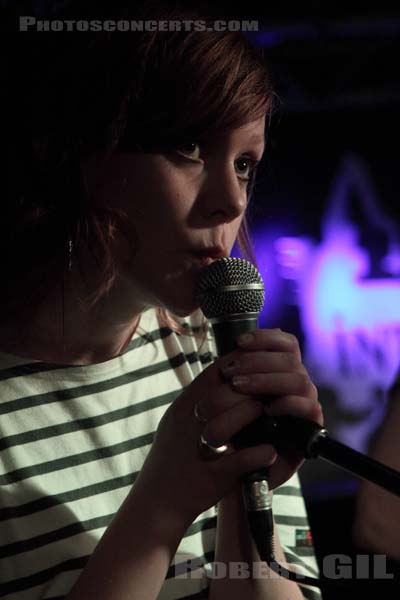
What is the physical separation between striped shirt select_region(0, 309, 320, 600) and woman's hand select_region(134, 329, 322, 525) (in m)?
0.18

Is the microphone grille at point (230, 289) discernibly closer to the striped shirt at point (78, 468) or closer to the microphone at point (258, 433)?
the microphone at point (258, 433)

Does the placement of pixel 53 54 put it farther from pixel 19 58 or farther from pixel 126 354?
pixel 126 354

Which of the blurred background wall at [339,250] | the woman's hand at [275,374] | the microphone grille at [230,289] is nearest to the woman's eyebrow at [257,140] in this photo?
the microphone grille at [230,289]

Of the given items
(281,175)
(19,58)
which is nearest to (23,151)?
(19,58)

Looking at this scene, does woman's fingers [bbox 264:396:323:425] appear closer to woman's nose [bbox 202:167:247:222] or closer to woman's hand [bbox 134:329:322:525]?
woman's hand [bbox 134:329:322:525]

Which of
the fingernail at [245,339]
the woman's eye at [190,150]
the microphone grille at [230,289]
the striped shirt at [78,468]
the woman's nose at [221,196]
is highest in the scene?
the woman's eye at [190,150]

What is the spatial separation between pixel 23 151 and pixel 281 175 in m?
3.12

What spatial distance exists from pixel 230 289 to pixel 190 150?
0.22 metres

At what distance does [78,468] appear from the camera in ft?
3.67

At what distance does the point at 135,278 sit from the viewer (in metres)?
1.05

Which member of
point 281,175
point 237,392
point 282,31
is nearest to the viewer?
point 237,392

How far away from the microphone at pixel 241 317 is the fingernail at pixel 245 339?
2 centimetres

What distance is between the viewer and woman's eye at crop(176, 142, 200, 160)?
3.34 ft

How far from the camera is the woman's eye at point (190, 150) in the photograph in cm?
102
